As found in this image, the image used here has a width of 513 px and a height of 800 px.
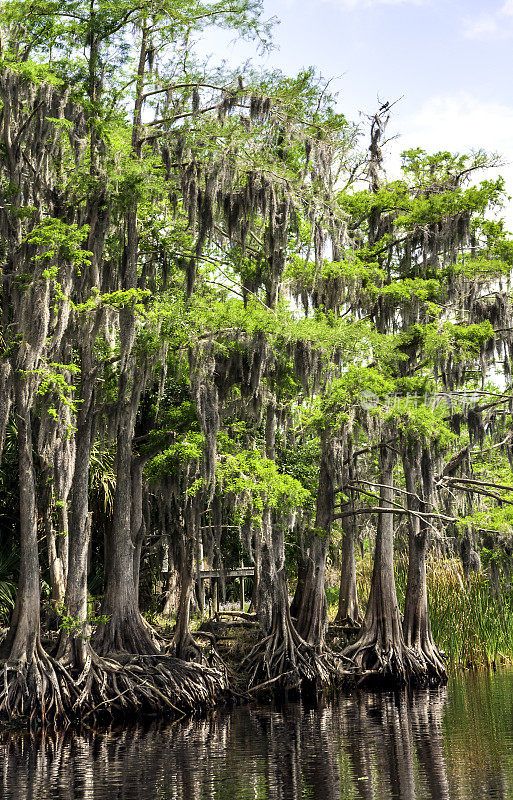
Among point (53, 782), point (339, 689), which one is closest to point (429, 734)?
point (53, 782)

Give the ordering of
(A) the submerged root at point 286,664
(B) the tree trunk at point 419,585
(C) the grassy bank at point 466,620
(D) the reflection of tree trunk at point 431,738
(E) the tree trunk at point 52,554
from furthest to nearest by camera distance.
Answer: (C) the grassy bank at point 466,620
(E) the tree trunk at point 52,554
(B) the tree trunk at point 419,585
(A) the submerged root at point 286,664
(D) the reflection of tree trunk at point 431,738

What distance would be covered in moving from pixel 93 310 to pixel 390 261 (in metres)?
8.40

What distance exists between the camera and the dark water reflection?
8773 mm

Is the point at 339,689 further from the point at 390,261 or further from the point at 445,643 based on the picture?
the point at 390,261

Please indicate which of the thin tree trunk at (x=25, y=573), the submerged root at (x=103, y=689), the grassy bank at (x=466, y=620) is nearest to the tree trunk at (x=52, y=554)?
the thin tree trunk at (x=25, y=573)

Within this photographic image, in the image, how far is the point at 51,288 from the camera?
47.5 ft

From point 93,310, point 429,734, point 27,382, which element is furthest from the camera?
point 93,310

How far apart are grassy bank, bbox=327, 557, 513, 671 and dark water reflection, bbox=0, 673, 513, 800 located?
221 inches

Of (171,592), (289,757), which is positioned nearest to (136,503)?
(171,592)

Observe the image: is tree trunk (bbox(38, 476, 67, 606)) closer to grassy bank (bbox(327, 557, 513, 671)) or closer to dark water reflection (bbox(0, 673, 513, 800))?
dark water reflection (bbox(0, 673, 513, 800))

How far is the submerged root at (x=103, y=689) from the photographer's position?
13.2 meters

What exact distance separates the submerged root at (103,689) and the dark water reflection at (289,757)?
45 cm

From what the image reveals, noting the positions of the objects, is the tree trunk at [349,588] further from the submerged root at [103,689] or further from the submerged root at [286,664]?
the submerged root at [103,689]

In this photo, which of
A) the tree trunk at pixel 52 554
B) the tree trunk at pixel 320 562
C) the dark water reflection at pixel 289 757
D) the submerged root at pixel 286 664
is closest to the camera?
the dark water reflection at pixel 289 757
